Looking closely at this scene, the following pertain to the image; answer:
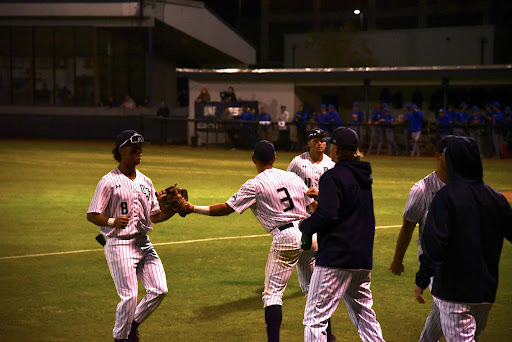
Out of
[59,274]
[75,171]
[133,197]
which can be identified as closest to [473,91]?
[75,171]

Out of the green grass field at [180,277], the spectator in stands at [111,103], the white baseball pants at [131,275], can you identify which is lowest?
the green grass field at [180,277]

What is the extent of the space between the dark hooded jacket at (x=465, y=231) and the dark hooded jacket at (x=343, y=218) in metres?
0.94

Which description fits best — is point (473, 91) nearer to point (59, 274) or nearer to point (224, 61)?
point (224, 61)

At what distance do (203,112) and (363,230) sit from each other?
28407mm

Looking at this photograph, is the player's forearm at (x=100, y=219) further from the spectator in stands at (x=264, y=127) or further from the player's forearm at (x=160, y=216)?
the spectator in stands at (x=264, y=127)

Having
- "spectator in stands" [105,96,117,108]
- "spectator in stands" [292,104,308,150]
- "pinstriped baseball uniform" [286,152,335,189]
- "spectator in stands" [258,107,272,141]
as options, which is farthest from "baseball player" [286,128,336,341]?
"spectator in stands" [105,96,117,108]

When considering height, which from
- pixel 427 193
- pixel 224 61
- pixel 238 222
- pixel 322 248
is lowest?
pixel 238 222

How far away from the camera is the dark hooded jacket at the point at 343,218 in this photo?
5383mm

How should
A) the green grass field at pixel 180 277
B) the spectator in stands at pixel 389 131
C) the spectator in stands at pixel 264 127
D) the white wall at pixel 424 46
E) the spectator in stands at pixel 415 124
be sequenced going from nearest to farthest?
the green grass field at pixel 180 277, the spectator in stands at pixel 415 124, the spectator in stands at pixel 389 131, the spectator in stands at pixel 264 127, the white wall at pixel 424 46

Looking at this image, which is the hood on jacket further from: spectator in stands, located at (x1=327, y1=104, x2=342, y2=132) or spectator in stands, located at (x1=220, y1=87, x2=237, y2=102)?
spectator in stands, located at (x1=220, y1=87, x2=237, y2=102)

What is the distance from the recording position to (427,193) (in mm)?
5863

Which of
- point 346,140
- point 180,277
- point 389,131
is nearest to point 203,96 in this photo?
point 389,131

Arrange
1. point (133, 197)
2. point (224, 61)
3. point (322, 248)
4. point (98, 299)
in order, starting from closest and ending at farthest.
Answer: point (322, 248)
point (133, 197)
point (98, 299)
point (224, 61)

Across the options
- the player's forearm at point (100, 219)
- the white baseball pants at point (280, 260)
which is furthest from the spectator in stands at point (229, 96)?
the player's forearm at point (100, 219)
